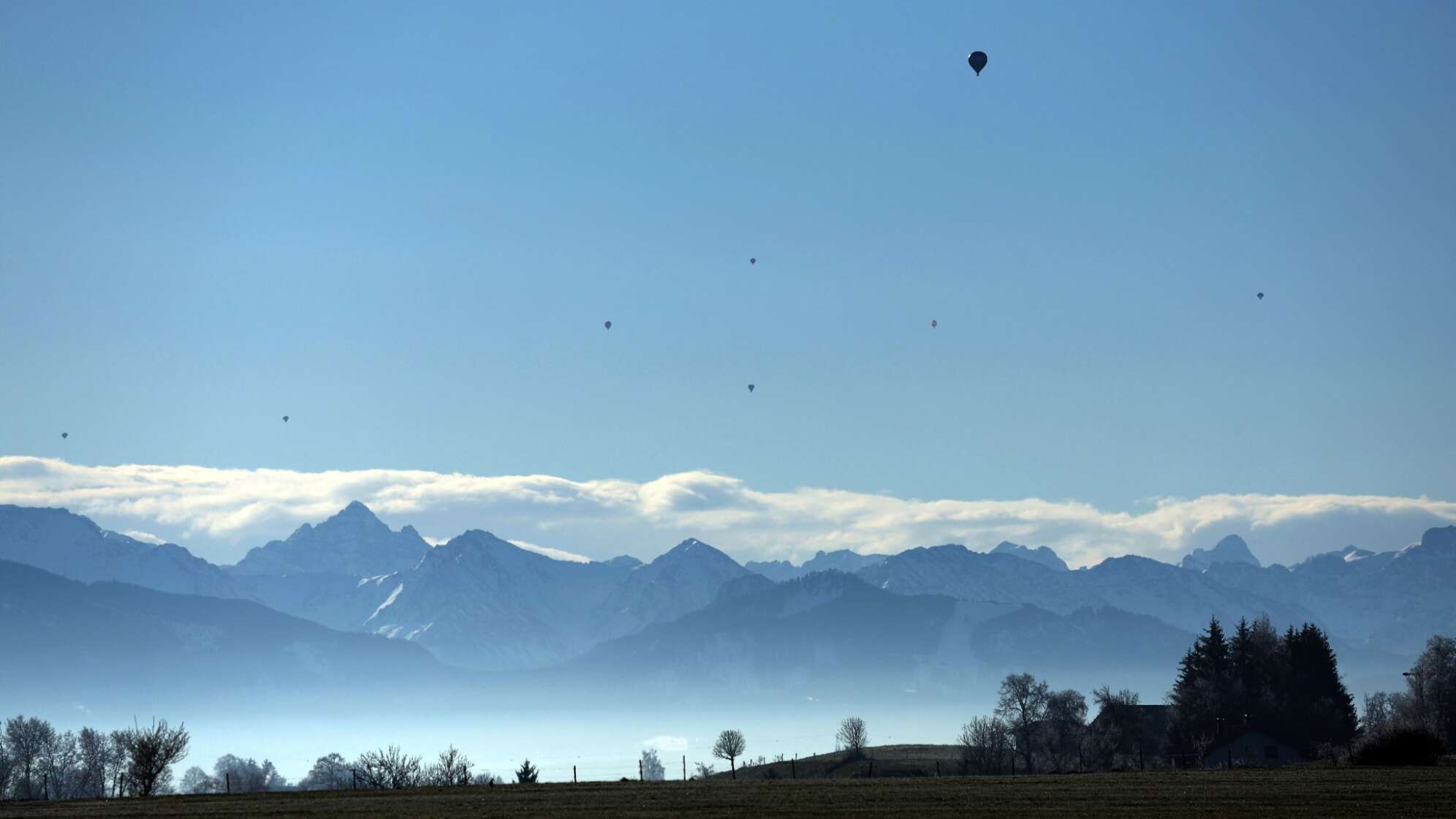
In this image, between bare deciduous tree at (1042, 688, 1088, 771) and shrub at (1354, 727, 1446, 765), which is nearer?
shrub at (1354, 727, 1446, 765)

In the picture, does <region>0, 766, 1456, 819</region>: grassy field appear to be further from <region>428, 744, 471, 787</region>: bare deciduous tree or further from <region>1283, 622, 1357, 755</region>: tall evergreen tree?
<region>1283, 622, 1357, 755</region>: tall evergreen tree

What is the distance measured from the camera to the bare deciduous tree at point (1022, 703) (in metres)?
176

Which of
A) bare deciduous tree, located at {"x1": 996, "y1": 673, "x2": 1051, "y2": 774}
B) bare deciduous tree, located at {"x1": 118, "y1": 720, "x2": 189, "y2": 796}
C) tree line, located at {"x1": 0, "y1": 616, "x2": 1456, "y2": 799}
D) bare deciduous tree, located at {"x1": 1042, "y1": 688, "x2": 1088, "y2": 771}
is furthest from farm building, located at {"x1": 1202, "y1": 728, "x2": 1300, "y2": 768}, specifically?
bare deciduous tree, located at {"x1": 118, "y1": 720, "x2": 189, "y2": 796}

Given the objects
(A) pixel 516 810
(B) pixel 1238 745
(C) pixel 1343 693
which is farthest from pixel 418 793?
(C) pixel 1343 693

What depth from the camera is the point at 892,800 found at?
206 ft

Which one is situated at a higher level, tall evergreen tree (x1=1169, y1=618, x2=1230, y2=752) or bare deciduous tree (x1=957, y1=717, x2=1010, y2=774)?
tall evergreen tree (x1=1169, y1=618, x2=1230, y2=752)

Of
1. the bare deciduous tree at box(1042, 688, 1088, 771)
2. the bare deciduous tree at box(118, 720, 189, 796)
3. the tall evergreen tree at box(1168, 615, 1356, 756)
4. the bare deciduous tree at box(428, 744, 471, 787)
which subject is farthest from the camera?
the bare deciduous tree at box(1042, 688, 1088, 771)

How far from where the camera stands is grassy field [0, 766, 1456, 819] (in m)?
57.1

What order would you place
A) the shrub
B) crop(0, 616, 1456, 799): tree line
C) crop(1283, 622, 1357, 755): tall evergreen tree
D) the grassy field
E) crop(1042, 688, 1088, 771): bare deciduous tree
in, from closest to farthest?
the grassy field
the shrub
crop(0, 616, 1456, 799): tree line
crop(1283, 622, 1357, 755): tall evergreen tree
crop(1042, 688, 1088, 771): bare deciduous tree

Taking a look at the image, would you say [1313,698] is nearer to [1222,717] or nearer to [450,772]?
[1222,717]

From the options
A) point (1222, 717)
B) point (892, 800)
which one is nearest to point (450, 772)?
point (892, 800)

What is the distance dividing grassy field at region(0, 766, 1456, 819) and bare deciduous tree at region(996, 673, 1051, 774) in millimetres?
98978

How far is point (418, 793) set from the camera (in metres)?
70.8

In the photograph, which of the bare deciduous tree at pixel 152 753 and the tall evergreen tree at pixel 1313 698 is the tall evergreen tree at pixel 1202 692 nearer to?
the tall evergreen tree at pixel 1313 698
